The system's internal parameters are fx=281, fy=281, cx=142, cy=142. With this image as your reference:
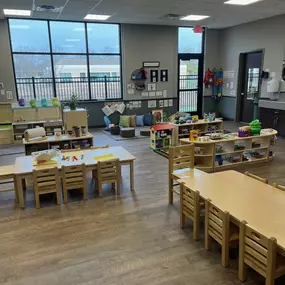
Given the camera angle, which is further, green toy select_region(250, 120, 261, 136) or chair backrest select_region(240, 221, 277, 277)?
green toy select_region(250, 120, 261, 136)

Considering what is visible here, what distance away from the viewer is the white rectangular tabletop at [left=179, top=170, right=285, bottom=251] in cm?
212

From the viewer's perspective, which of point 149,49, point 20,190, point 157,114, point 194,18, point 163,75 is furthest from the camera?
point 163,75

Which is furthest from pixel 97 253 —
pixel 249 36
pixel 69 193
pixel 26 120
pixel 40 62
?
pixel 249 36

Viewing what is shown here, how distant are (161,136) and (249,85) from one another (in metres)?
4.49

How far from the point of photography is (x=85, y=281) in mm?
2332

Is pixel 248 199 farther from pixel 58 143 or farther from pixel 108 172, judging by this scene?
pixel 58 143

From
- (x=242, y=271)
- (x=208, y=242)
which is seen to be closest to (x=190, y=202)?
(x=208, y=242)

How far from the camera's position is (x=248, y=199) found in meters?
2.55

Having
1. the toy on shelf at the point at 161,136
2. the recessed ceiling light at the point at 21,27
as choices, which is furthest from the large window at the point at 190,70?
the recessed ceiling light at the point at 21,27

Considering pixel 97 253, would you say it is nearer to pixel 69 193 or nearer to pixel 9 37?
pixel 69 193

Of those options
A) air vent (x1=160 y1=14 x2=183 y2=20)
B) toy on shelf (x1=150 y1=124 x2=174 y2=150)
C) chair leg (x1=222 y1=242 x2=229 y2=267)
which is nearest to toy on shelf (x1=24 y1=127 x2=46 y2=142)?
toy on shelf (x1=150 y1=124 x2=174 y2=150)

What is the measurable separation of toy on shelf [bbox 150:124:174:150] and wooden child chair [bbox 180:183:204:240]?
10.6 ft

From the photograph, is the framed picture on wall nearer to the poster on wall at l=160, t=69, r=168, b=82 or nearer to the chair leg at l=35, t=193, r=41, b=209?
the poster on wall at l=160, t=69, r=168, b=82

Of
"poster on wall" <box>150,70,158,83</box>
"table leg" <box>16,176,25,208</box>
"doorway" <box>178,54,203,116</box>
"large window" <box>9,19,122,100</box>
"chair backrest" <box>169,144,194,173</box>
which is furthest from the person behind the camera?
"doorway" <box>178,54,203,116</box>
